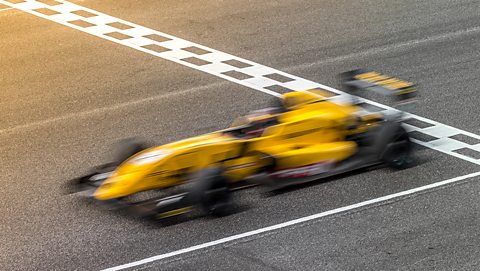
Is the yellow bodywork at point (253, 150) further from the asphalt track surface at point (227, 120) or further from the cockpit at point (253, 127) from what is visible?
the asphalt track surface at point (227, 120)

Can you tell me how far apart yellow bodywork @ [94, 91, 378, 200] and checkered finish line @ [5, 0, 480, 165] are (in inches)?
18.5

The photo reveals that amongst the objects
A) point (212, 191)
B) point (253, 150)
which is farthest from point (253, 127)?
point (212, 191)

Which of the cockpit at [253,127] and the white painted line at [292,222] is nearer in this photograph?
the white painted line at [292,222]

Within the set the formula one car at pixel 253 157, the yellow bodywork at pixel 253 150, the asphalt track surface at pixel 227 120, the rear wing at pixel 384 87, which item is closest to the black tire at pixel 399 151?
the formula one car at pixel 253 157

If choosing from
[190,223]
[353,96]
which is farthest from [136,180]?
[353,96]

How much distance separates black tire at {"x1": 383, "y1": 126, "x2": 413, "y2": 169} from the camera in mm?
10719

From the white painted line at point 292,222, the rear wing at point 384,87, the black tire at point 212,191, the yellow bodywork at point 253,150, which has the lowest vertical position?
the white painted line at point 292,222

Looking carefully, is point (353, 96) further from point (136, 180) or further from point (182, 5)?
point (182, 5)

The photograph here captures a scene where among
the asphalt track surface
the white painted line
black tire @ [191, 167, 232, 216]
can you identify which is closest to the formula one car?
black tire @ [191, 167, 232, 216]

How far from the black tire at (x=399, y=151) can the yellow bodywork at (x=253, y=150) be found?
1.08ft

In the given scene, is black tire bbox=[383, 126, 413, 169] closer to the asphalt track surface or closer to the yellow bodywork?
the asphalt track surface

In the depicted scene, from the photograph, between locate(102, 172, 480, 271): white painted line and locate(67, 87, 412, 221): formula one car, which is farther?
locate(67, 87, 412, 221): formula one car

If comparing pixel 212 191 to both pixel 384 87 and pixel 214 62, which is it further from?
pixel 214 62

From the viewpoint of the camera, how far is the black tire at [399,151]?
1072 centimetres
